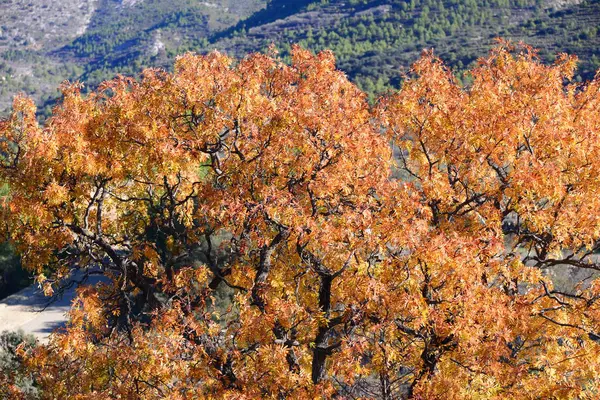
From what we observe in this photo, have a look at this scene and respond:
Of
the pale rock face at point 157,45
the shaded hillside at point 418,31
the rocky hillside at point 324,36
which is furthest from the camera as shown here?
the pale rock face at point 157,45

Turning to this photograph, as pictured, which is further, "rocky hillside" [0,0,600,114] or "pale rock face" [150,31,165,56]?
"pale rock face" [150,31,165,56]

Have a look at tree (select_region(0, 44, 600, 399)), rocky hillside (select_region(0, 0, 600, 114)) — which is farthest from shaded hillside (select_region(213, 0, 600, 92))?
tree (select_region(0, 44, 600, 399))

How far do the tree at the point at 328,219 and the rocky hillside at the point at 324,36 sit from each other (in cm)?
625

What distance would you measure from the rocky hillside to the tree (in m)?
6.25

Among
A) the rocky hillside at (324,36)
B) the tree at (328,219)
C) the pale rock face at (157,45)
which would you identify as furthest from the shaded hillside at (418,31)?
the tree at (328,219)

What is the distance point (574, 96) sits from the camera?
12.1 metres

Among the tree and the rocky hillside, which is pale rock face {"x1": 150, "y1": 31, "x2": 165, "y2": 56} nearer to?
the rocky hillside

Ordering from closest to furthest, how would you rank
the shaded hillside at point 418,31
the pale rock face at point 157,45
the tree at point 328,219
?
the tree at point 328,219 < the shaded hillside at point 418,31 < the pale rock face at point 157,45

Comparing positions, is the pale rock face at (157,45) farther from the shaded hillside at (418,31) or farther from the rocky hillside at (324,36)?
the shaded hillside at (418,31)

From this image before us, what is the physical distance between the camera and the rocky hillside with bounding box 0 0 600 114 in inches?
2815

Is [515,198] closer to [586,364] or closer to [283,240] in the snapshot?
[586,364]

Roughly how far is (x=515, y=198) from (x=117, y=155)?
6984mm

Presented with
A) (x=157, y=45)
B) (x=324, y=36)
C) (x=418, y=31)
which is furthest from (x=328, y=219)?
(x=157, y=45)

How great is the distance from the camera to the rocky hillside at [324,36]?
235 ft
